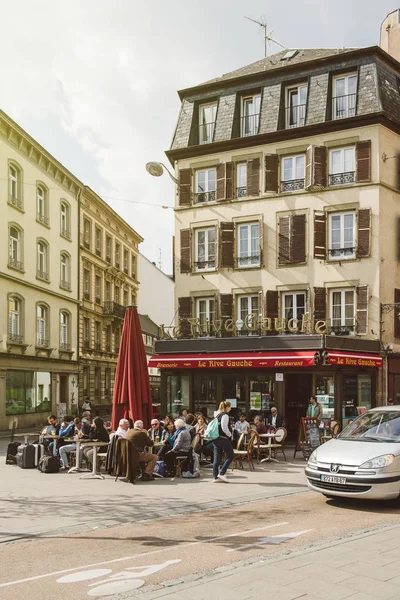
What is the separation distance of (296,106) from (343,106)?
206 cm

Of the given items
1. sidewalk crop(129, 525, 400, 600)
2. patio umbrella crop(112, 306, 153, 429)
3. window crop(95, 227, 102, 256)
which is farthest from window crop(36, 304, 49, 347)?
sidewalk crop(129, 525, 400, 600)

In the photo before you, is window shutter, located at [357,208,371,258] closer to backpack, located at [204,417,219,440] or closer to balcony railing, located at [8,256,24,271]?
backpack, located at [204,417,219,440]

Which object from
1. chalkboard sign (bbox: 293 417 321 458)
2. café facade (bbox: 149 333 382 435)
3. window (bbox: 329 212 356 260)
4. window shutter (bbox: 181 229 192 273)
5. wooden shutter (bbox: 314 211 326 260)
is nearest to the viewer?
chalkboard sign (bbox: 293 417 321 458)

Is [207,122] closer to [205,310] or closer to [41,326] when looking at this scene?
[205,310]

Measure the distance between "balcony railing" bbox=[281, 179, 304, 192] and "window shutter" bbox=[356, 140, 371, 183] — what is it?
2.40 meters

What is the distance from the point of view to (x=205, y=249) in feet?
95.6

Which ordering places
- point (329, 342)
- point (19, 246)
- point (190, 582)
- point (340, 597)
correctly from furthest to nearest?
point (19, 246) < point (329, 342) < point (190, 582) < point (340, 597)

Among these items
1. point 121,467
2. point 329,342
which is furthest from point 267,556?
point 329,342

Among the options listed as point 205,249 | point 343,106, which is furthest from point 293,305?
point 343,106

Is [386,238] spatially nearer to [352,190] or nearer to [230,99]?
[352,190]

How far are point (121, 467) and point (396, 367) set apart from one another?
15.4 m

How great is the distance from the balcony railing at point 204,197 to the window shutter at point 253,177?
1727 mm

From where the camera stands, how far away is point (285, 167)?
91.7ft

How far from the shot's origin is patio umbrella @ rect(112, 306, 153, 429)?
16.1 meters
